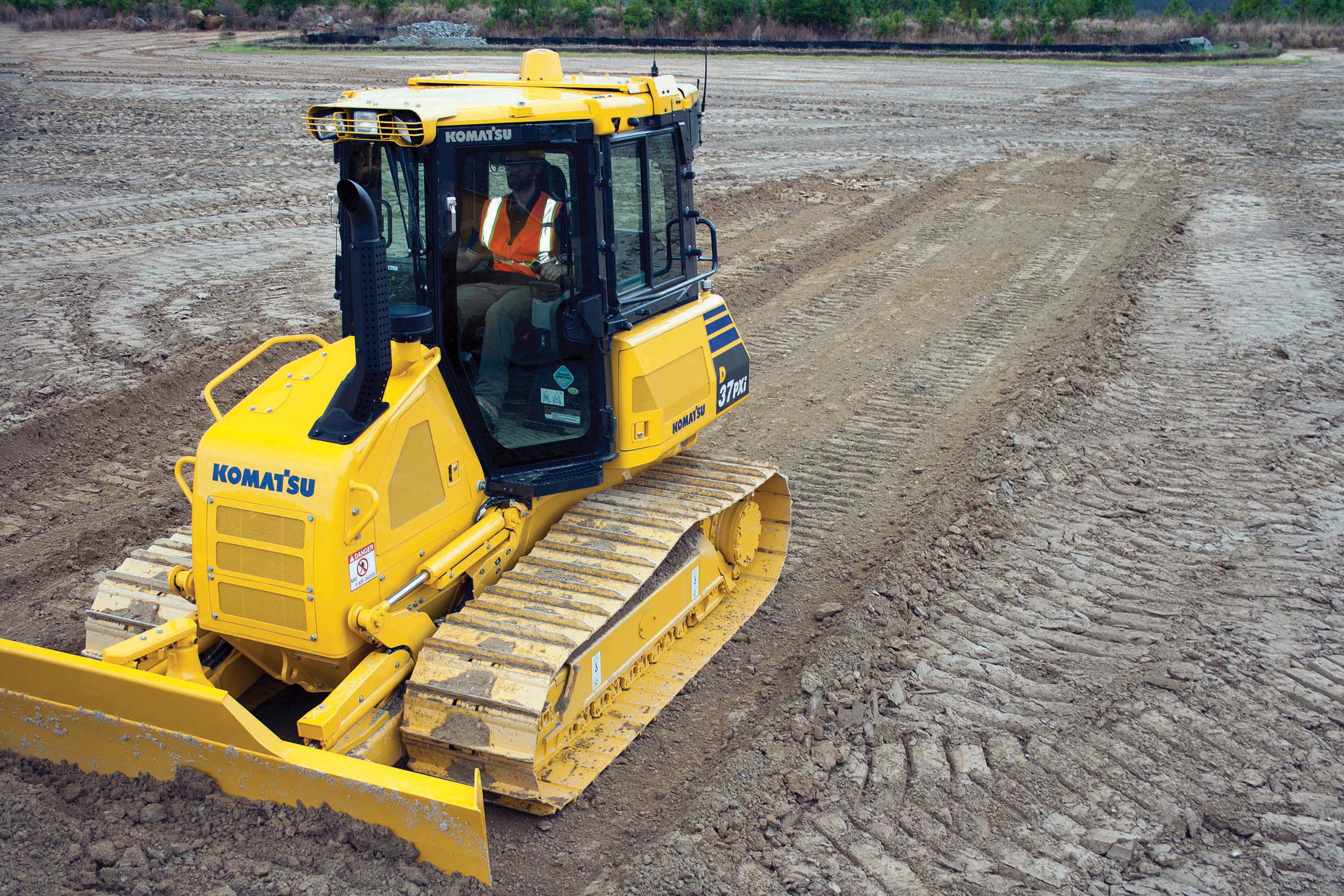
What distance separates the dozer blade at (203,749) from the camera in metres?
4.07

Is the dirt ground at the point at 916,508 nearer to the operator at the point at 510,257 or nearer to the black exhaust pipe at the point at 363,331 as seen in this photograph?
the black exhaust pipe at the point at 363,331

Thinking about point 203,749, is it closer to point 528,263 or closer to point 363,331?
point 363,331

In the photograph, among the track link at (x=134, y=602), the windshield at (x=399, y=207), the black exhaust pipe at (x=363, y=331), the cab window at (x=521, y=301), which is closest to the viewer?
the black exhaust pipe at (x=363, y=331)

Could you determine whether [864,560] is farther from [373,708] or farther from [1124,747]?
[373,708]

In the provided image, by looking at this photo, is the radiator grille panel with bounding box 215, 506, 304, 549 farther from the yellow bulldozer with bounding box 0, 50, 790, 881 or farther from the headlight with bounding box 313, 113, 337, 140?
the headlight with bounding box 313, 113, 337, 140

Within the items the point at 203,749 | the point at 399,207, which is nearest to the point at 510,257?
the point at 399,207

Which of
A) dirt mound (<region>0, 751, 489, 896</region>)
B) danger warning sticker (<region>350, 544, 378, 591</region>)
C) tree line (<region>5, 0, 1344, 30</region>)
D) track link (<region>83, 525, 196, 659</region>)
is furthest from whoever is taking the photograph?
tree line (<region>5, 0, 1344, 30</region>)

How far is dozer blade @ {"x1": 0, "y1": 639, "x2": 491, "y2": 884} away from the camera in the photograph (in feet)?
13.3

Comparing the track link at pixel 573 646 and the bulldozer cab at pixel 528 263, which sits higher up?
the bulldozer cab at pixel 528 263

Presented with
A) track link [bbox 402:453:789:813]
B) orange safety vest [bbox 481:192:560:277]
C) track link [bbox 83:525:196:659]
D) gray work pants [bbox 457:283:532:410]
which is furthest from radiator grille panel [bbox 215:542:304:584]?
orange safety vest [bbox 481:192:560:277]

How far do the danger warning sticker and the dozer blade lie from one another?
642mm

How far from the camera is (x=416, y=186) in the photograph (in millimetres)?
4609

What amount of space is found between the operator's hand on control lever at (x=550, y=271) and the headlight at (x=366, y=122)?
3.10 feet

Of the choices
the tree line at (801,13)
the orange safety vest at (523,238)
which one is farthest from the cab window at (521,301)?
the tree line at (801,13)
